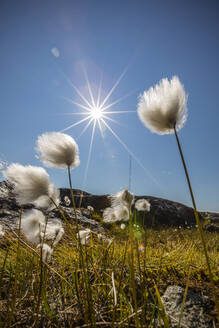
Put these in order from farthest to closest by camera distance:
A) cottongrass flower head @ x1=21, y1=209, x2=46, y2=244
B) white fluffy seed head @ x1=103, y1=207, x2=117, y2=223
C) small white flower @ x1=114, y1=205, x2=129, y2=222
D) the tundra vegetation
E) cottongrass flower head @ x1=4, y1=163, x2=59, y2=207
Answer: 1. white fluffy seed head @ x1=103, y1=207, x2=117, y2=223
2. cottongrass flower head @ x1=21, y1=209, x2=46, y2=244
3. small white flower @ x1=114, y1=205, x2=129, y2=222
4. cottongrass flower head @ x1=4, y1=163, x2=59, y2=207
5. the tundra vegetation

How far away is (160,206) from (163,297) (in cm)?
1301

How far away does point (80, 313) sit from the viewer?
117 cm

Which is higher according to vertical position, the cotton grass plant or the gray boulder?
the cotton grass plant

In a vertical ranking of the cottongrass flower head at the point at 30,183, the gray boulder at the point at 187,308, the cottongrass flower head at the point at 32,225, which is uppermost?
the cottongrass flower head at the point at 30,183

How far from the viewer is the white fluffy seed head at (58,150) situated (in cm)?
144

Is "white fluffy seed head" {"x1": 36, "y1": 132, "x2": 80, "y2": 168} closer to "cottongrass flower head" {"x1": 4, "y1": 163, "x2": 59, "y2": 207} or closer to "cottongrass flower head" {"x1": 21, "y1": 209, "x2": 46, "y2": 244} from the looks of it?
"cottongrass flower head" {"x1": 4, "y1": 163, "x2": 59, "y2": 207}

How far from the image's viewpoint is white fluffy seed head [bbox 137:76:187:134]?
3.63 feet

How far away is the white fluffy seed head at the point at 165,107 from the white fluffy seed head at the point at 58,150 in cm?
60

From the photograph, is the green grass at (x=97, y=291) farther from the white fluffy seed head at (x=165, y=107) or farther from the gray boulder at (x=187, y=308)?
the white fluffy seed head at (x=165, y=107)

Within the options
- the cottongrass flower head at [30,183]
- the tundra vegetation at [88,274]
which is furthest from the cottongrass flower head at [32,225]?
the cottongrass flower head at [30,183]

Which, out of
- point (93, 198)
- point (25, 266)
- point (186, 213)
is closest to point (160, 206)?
point (186, 213)

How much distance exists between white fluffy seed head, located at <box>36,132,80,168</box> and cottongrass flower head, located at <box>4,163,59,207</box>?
0.37 feet

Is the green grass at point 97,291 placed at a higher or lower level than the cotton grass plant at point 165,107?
lower

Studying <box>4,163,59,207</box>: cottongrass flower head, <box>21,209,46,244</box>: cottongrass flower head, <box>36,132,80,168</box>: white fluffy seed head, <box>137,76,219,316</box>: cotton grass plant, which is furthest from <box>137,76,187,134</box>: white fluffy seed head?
<box>21,209,46,244</box>: cottongrass flower head
